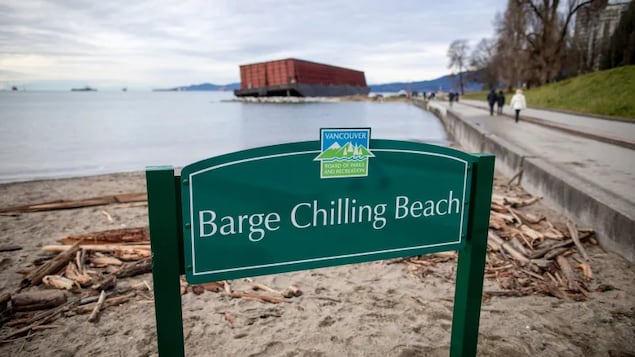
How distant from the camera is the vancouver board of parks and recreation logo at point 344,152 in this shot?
1.88m

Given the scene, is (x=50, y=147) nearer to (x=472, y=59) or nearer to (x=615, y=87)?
(x=615, y=87)

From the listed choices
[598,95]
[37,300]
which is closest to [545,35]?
[598,95]

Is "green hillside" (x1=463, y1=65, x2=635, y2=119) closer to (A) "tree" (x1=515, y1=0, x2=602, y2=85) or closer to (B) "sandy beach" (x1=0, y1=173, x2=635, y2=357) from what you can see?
(A) "tree" (x1=515, y1=0, x2=602, y2=85)

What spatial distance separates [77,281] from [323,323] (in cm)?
261

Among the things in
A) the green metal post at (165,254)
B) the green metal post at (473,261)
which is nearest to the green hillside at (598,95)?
Result: the green metal post at (473,261)

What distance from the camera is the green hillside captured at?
72.7 ft

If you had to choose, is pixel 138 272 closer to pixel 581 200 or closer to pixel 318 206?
pixel 318 206

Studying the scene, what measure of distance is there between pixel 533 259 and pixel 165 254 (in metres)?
4.43

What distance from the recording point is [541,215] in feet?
20.9

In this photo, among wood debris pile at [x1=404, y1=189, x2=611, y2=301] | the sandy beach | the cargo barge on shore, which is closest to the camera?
the sandy beach

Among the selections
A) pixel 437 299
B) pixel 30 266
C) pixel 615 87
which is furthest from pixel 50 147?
pixel 615 87

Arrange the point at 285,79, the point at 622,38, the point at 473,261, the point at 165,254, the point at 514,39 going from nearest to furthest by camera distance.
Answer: the point at 165,254
the point at 473,261
the point at 622,38
the point at 514,39
the point at 285,79

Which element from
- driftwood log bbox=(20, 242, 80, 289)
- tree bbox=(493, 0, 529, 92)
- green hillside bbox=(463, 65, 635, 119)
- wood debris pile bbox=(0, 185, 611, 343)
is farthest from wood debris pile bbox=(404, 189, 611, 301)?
tree bbox=(493, 0, 529, 92)

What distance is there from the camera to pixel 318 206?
193 centimetres
